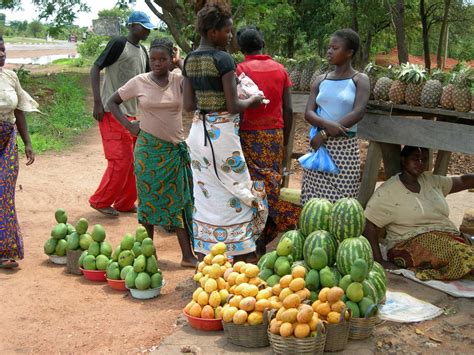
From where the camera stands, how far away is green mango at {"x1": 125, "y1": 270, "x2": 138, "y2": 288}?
184 inches

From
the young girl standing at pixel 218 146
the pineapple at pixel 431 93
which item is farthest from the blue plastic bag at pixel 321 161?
the pineapple at pixel 431 93

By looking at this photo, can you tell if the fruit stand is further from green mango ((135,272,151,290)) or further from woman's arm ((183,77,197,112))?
→ green mango ((135,272,151,290))

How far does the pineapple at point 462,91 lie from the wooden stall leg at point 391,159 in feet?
2.77

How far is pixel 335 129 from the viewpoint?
186 inches

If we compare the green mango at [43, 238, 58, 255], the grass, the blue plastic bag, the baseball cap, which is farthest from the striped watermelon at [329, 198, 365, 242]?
the grass

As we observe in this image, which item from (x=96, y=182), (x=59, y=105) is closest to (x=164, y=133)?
(x=96, y=182)

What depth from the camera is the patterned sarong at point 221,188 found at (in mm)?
4648

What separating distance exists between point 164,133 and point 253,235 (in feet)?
3.71

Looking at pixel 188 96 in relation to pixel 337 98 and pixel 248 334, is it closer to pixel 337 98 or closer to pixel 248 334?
pixel 337 98

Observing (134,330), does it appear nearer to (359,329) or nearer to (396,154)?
(359,329)

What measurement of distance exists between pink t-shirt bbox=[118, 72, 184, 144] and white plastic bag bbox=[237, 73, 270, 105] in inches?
25.1

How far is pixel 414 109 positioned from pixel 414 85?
7.1 inches

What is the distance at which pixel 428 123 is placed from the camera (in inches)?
188

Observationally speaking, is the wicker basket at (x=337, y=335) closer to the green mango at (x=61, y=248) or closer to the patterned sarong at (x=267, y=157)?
the patterned sarong at (x=267, y=157)
